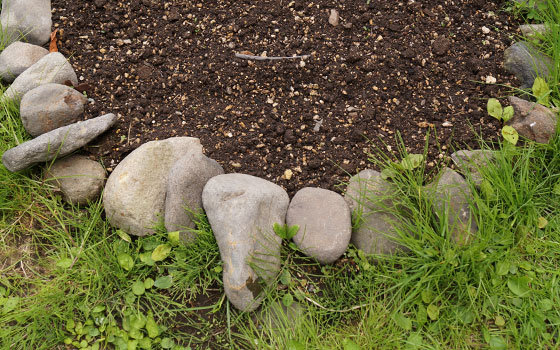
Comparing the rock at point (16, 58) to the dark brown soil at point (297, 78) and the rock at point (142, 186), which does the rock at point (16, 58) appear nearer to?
the dark brown soil at point (297, 78)

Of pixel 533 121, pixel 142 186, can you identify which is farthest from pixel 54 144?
pixel 533 121

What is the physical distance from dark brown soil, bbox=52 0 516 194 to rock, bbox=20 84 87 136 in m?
0.11

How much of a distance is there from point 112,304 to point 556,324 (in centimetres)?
212

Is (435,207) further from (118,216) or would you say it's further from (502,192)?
(118,216)

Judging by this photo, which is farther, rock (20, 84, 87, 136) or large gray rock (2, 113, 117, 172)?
rock (20, 84, 87, 136)

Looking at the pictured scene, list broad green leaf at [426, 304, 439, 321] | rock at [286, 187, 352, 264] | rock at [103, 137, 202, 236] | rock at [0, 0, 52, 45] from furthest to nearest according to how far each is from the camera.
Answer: rock at [0, 0, 52, 45] → rock at [103, 137, 202, 236] → rock at [286, 187, 352, 264] → broad green leaf at [426, 304, 439, 321]

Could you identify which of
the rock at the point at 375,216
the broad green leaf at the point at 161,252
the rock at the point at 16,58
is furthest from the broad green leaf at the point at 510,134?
the rock at the point at 16,58

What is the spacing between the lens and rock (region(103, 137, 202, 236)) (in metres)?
2.37

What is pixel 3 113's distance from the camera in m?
2.69

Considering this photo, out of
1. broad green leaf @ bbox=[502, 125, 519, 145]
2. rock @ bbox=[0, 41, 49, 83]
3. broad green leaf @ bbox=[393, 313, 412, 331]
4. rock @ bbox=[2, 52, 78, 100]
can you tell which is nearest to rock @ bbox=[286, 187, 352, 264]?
broad green leaf @ bbox=[393, 313, 412, 331]

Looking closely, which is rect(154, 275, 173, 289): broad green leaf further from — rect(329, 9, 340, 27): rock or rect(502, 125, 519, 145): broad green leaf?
rect(502, 125, 519, 145): broad green leaf

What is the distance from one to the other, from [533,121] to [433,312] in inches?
45.5

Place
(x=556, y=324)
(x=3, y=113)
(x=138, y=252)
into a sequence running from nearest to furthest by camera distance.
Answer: (x=556, y=324) → (x=138, y=252) → (x=3, y=113)

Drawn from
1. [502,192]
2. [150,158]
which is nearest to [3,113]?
[150,158]
